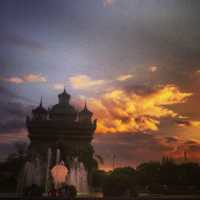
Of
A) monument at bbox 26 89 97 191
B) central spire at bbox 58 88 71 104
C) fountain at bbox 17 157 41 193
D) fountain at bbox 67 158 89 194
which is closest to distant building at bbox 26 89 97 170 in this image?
monument at bbox 26 89 97 191

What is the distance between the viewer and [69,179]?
42.5m

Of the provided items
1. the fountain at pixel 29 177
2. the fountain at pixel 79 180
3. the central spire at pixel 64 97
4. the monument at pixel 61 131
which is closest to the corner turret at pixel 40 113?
the monument at pixel 61 131

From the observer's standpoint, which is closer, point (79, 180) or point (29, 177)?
point (79, 180)

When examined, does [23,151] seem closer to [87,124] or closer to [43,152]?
[43,152]

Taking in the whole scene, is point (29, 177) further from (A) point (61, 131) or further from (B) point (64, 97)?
(B) point (64, 97)

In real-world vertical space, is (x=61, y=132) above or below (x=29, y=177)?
above

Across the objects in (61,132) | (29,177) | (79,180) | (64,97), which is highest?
(64,97)

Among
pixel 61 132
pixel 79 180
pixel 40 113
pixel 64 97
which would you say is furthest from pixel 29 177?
pixel 64 97

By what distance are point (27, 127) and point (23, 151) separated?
726cm

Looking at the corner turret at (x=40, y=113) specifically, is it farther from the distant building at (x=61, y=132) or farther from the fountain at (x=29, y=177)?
the fountain at (x=29, y=177)

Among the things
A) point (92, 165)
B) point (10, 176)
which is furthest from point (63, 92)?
point (10, 176)

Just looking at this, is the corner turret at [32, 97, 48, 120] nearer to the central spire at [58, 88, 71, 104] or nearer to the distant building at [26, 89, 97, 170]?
the distant building at [26, 89, 97, 170]

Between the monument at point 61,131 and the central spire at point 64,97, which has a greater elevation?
the central spire at point 64,97

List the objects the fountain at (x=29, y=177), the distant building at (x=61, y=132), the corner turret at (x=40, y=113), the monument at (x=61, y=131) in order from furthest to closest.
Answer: the corner turret at (x=40, y=113), the distant building at (x=61, y=132), the monument at (x=61, y=131), the fountain at (x=29, y=177)
